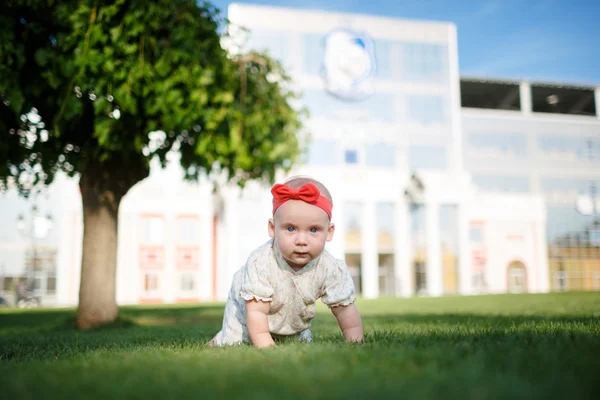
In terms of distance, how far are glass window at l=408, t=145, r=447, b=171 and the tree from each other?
34.1 meters

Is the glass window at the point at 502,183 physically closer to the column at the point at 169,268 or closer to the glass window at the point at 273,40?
the glass window at the point at 273,40

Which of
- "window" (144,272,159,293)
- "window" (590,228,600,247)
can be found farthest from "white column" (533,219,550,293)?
"window" (144,272,159,293)

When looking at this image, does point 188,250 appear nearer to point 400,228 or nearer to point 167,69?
point 400,228

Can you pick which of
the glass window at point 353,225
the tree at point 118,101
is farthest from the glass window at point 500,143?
the tree at point 118,101

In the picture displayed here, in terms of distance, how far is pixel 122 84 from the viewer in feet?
22.3

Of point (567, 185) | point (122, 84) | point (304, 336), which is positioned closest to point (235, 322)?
point (304, 336)

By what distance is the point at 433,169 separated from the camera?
42.8 meters

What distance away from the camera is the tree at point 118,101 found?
264 inches

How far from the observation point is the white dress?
3.68 meters

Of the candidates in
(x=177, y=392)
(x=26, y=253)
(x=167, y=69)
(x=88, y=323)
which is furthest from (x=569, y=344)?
(x=26, y=253)

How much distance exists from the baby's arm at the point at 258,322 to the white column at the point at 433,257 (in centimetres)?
3853

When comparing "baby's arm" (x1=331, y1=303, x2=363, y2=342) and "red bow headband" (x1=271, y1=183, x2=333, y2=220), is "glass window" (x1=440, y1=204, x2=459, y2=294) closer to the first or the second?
"baby's arm" (x1=331, y1=303, x2=363, y2=342)

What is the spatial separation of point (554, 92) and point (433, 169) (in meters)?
15.2

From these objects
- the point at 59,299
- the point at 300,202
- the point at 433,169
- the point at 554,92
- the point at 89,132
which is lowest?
the point at 59,299
